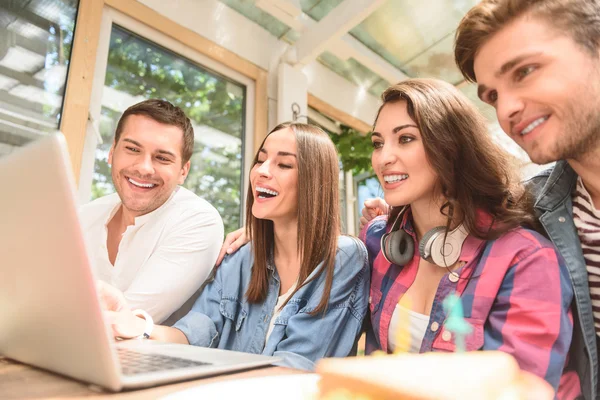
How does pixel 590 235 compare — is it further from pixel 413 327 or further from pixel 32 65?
pixel 32 65

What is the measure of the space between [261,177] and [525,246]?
831mm

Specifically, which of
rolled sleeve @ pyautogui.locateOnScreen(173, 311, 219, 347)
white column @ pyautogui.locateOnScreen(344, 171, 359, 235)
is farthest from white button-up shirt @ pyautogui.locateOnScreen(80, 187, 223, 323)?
white column @ pyautogui.locateOnScreen(344, 171, 359, 235)

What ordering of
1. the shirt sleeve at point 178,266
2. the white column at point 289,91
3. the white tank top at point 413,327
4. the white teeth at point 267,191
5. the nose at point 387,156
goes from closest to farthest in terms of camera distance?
the white tank top at point 413,327 < the nose at point 387,156 < the shirt sleeve at point 178,266 < the white teeth at point 267,191 < the white column at point 289,91

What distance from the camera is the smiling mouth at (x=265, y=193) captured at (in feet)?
4.42

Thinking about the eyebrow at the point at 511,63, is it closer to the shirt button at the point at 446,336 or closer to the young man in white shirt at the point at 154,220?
the shirt button at the point at 446,336

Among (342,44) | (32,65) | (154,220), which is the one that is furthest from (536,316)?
(342,44)

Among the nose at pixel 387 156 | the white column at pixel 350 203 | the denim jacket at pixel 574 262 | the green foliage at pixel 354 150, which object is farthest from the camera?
the white column at pixel 350 203

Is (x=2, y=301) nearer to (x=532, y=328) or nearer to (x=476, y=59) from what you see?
(x=532, y=328)

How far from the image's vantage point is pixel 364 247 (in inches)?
49.6

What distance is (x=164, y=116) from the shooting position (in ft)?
5.41

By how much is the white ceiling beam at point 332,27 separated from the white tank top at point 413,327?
6.30 ft

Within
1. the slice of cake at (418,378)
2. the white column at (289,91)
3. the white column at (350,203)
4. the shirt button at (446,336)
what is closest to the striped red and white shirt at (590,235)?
the shirt button at (446,336)

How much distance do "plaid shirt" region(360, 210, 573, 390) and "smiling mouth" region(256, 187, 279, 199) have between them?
531 mm

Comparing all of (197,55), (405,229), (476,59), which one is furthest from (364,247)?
(197,55)
